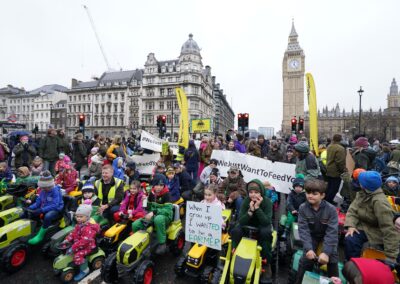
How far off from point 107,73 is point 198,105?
30753mm

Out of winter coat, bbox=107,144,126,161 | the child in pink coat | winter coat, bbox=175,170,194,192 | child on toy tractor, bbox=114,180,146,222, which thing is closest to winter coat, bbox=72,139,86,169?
winter coat, bbox=107,144,126,161

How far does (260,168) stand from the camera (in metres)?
6.66

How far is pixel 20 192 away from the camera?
543cm

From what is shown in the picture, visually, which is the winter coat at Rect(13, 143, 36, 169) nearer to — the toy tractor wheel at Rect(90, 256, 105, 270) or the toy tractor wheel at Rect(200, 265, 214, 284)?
the toy tractor wheel at Rect(90, 256, 105, 270)

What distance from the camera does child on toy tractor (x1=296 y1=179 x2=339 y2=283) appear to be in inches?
117

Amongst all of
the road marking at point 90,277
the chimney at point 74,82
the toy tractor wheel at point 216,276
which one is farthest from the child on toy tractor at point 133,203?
the chimney at point 74,82

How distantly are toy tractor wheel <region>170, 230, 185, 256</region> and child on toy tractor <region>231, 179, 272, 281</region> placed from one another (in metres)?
1.23

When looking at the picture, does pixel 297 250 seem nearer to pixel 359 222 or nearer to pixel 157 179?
pixel 359 222

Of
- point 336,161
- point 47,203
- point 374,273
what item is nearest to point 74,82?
point 47,203

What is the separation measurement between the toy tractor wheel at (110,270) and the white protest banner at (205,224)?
117 cm

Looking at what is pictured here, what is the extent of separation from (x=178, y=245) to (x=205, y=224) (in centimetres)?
127

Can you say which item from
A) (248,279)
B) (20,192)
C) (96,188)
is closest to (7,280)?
(96,188)

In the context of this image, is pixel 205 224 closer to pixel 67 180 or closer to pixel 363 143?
pixel 67 180

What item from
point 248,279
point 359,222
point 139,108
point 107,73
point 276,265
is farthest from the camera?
point 107,73
